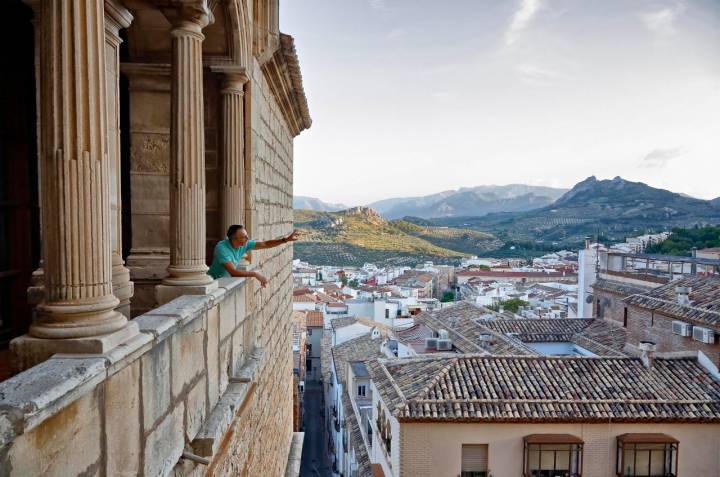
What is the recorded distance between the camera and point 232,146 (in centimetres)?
445

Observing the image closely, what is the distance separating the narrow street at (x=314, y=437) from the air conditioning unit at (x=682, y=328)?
58.9 ft

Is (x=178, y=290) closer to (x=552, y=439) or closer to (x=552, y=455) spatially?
(x=552, y=439)

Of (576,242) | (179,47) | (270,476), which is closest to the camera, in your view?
(179,47)

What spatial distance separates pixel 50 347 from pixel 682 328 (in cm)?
1625

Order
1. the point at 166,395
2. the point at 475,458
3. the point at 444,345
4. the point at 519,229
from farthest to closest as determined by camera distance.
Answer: the point at 519,229, the point at 444,345, the point at 475,458, the point at 166,395

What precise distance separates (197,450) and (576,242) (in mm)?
93237

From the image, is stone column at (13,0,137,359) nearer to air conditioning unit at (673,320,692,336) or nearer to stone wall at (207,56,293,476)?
stone wall at (207,56,293,476)

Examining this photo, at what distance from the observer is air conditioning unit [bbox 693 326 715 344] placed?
12.8m

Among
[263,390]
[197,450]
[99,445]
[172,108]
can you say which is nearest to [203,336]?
[197,450]

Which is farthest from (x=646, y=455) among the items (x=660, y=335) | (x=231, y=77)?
(x=231, y=77)

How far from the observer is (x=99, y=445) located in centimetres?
171

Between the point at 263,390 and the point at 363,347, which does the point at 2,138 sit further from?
the point at 363,347

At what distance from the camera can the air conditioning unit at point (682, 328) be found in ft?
46.1

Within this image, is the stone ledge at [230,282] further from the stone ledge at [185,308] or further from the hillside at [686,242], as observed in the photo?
the hillside at [686,242]
